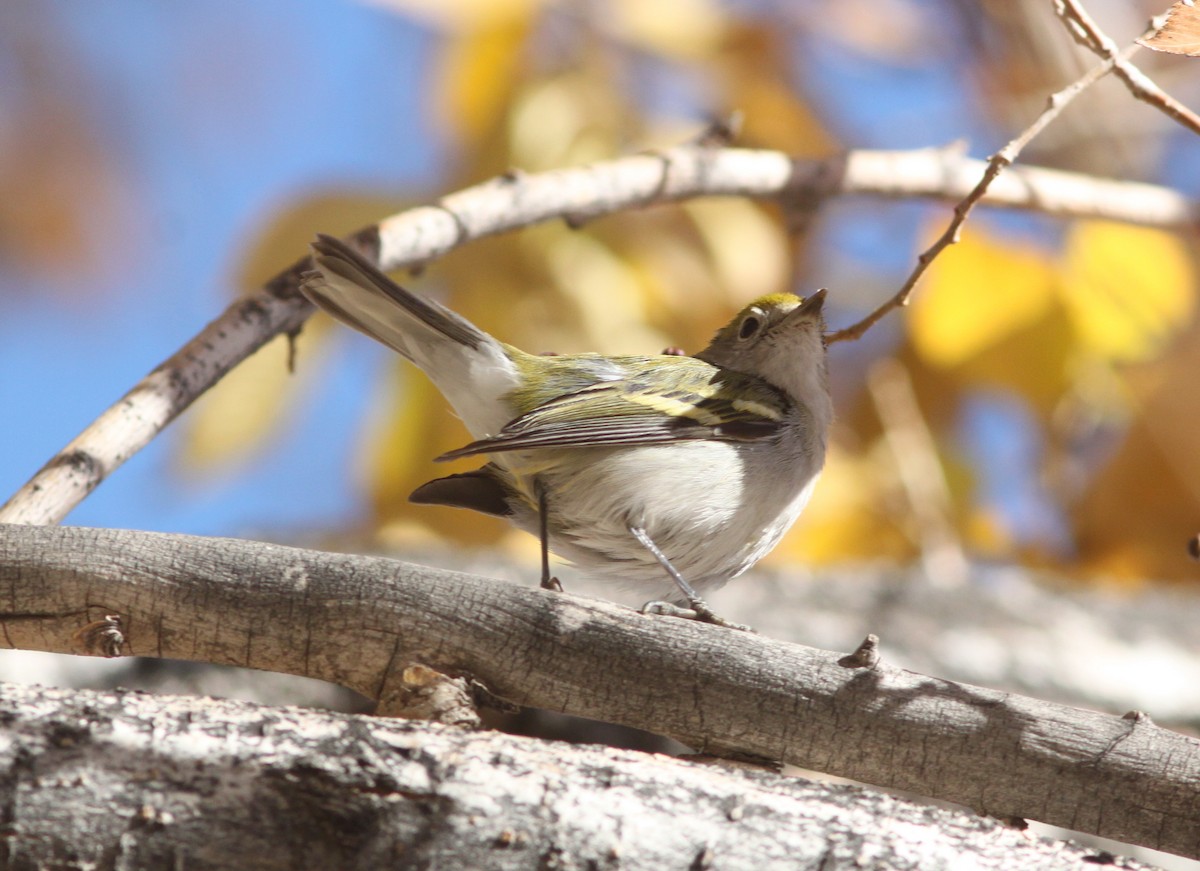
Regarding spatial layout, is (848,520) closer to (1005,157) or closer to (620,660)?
(1005,157)

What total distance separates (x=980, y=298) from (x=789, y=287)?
3.53ft

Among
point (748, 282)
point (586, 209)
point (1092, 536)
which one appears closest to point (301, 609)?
point (586, 209)

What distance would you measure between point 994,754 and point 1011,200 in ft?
6.03

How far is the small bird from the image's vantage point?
2867 mm

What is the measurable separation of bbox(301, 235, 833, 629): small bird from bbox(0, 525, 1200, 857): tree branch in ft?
2.44

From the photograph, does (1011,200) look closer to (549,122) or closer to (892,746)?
(549,122)

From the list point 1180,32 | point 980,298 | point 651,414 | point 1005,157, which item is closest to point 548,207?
point 651,414

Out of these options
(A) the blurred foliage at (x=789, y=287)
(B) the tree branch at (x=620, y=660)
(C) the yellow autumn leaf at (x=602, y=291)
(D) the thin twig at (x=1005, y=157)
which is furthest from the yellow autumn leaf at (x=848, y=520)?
(B) the tree branch at (x=620, y=660)

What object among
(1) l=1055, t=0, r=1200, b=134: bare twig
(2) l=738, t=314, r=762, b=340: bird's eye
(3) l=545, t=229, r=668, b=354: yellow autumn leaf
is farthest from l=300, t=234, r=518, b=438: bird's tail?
(1) l=1055, t=0, r=1200, b=134: bare twig

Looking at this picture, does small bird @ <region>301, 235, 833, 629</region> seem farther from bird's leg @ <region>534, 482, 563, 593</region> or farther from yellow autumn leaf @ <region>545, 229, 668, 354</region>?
yellow autumn leaf @ <region>545, 229, 668, 354</region>

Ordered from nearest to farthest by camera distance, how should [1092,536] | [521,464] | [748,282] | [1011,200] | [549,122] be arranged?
1. [521,464]
2. [1011,200]
3. [549,122]
4. [748,282]
5. [1092,536]

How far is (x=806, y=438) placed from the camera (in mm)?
3320

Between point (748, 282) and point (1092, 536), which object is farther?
point (1092, 536)

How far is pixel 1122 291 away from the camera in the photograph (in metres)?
3.99
